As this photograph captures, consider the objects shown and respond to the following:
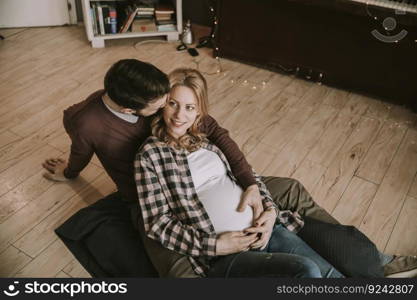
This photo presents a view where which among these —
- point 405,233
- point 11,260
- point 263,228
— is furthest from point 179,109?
point 405,233

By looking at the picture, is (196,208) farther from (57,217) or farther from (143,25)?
(143,25)

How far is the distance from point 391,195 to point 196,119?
118 centimetres

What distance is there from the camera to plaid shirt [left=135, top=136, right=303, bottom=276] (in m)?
1.21

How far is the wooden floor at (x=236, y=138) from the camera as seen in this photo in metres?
1.75

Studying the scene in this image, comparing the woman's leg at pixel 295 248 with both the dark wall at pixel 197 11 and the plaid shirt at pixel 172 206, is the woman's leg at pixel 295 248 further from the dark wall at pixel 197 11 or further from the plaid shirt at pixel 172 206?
the dark wall at pixel 197 11

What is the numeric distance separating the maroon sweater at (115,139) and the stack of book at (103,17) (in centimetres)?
185

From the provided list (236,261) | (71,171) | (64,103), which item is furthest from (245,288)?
(64,103)

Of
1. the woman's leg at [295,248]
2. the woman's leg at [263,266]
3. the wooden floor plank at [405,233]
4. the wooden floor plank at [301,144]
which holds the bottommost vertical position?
the wooden floor plank at [405,233]

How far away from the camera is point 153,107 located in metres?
1.23

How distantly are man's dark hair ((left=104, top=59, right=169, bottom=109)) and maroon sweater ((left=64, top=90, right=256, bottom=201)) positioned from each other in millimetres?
153

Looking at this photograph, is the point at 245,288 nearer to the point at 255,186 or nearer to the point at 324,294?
the point at 324,294

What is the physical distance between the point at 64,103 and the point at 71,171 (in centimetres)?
90

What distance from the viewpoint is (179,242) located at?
3.98 feet

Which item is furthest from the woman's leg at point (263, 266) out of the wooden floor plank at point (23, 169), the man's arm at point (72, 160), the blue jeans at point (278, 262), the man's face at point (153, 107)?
the wooden floor plank at point (23, 169)
